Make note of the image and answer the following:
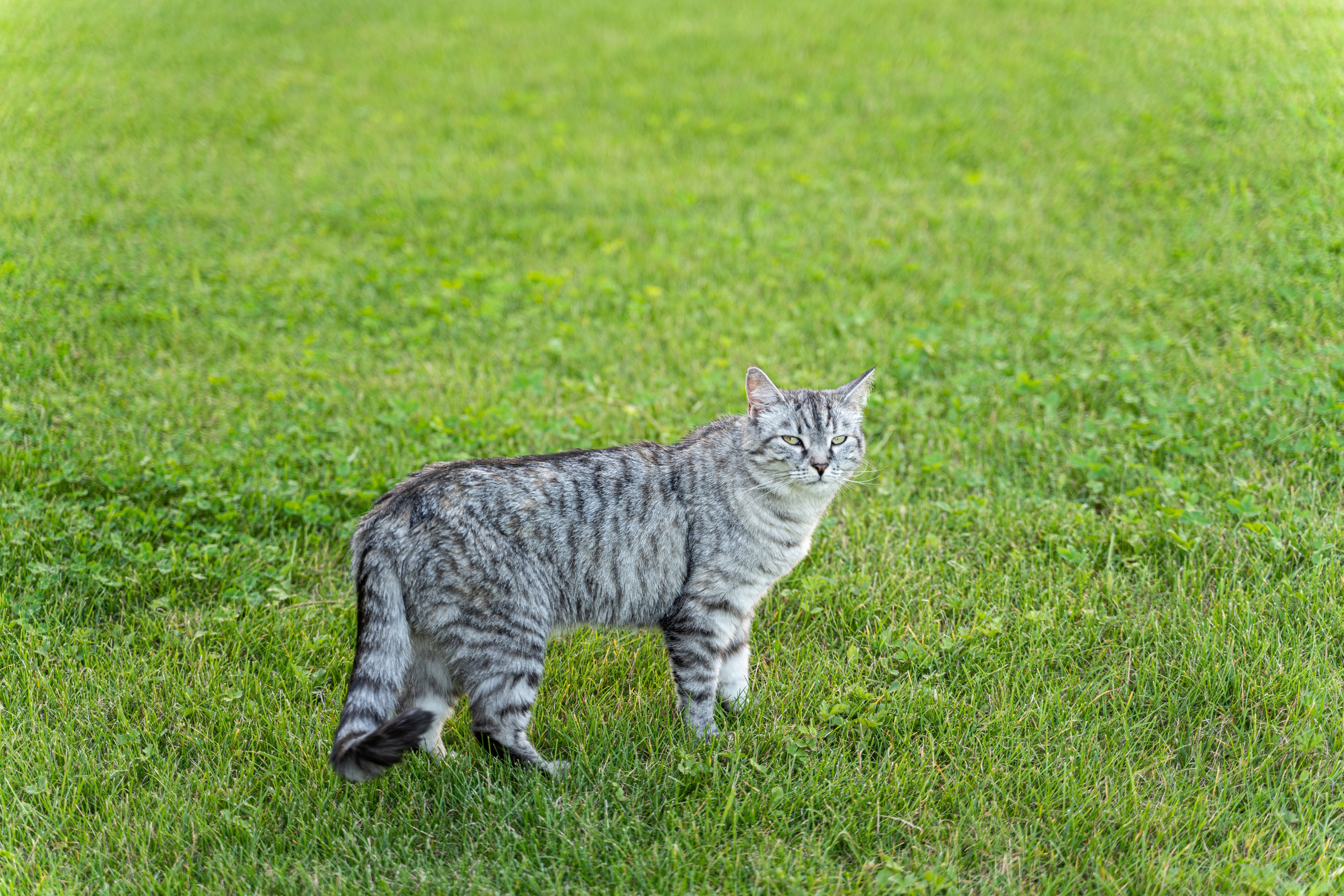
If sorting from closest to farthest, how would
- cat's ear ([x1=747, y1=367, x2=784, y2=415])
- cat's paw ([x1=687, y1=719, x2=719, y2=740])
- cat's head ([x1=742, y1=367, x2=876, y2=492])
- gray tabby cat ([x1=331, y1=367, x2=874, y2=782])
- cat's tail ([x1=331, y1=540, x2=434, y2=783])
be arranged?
1. cat's tail ([x1=331, y1=540, x2=434, y2=783])
2. gray tabby cat ([x1=331, y1=367, x2=874, y2=782])
3. cat's paw ([x1=687, y1=719, x2=719, y2=740])
4. cat's head ([x1=742, y1=367, x2=876, y2=492])
5. cat's ear ([x1=747, y1=367, x2=784, y2=415])

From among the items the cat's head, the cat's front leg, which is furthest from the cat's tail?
the cat's head

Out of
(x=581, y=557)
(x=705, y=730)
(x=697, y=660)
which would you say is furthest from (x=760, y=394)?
(x=705, y=730)

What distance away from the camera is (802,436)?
4.57m

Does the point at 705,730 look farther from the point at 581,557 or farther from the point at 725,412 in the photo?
the point at 725,412

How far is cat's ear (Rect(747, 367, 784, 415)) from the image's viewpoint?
469 cm

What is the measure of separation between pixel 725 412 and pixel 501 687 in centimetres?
319

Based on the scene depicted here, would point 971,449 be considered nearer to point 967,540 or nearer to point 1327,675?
point 967,540

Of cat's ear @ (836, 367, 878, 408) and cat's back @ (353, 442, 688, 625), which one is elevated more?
cat's ear @ (836, 367, 878, 408)

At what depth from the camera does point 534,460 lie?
4.51m

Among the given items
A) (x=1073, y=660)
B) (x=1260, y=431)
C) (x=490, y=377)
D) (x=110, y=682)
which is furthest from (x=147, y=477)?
(x=1260, y=431)

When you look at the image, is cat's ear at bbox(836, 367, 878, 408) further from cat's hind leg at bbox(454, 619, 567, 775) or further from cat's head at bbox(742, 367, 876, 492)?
cat's hind leg at bbox(454, 619, 567, 775)

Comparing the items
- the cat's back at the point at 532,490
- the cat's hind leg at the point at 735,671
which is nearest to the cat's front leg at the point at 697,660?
the cat's hind leg at the point at 735,671

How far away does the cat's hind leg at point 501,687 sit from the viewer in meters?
4.06

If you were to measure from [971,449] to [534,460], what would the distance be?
10.6 ft
